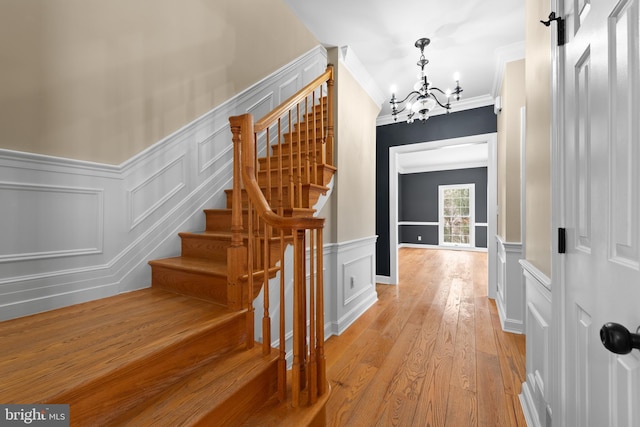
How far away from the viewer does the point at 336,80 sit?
9.04ft

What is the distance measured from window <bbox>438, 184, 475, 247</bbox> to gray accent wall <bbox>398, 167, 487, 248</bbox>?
13 cm

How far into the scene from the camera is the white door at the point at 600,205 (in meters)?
0.61

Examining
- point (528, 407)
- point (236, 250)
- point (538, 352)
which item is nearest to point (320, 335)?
point (236, 250)

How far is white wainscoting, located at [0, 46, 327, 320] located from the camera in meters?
1.39

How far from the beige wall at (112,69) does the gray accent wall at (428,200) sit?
297 inches

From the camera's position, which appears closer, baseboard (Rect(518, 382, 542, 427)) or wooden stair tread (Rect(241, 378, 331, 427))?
wooden stair tread (Rect(241, 378, 331, 427))

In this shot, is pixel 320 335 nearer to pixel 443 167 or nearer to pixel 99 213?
pixel 99 213

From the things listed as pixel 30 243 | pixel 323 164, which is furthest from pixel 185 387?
pixel 323 164

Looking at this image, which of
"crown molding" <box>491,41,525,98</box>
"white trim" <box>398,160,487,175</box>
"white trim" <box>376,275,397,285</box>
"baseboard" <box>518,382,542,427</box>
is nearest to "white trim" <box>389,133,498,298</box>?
"white trim" <box>376,275,397,285</box>

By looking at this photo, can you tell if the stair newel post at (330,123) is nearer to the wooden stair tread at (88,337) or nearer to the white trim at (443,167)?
the wooden stair tread at (88,337)

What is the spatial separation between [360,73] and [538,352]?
3.08m

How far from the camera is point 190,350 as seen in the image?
46.7 inches

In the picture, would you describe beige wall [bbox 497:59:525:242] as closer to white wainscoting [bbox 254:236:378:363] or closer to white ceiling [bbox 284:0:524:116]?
white ceiling [bbox 284:0:524:116]

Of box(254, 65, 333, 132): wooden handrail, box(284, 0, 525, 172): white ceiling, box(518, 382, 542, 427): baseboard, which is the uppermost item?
box(284, 0, 525, 172): white ceiling
